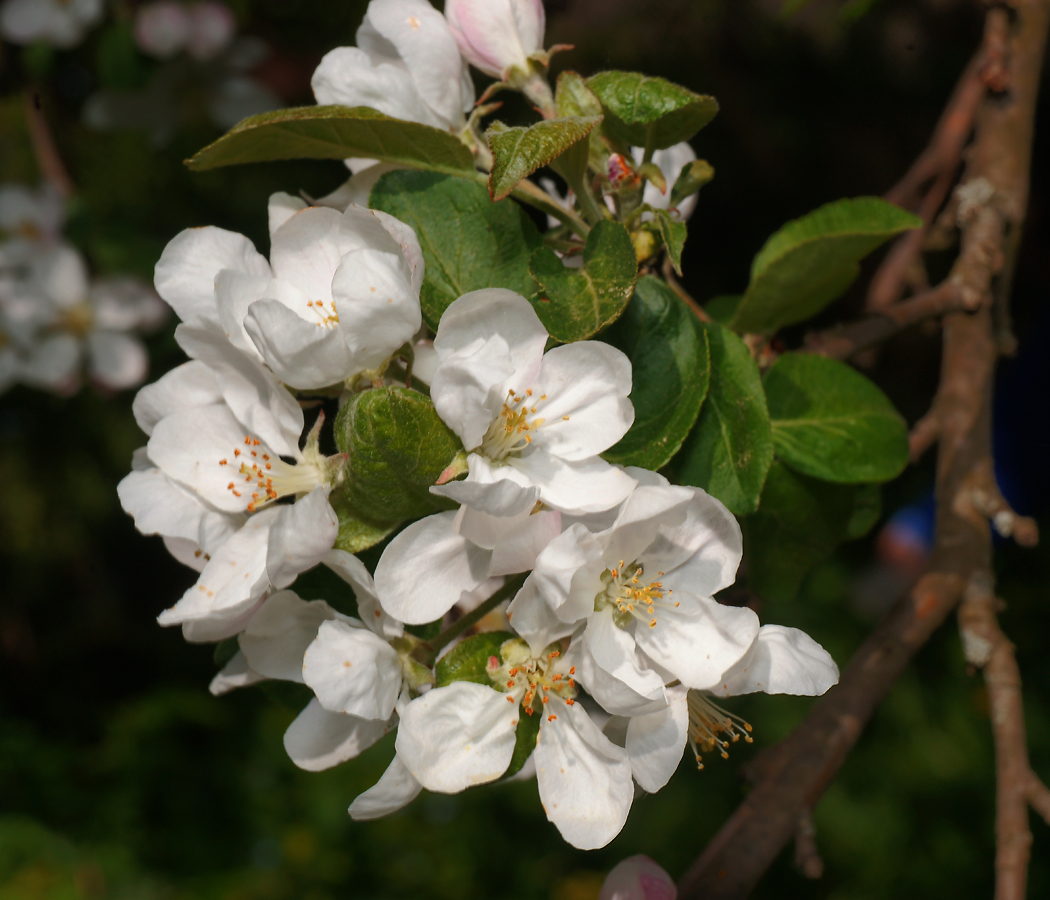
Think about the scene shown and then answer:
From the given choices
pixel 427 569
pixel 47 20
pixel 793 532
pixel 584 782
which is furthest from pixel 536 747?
pixel 47 20

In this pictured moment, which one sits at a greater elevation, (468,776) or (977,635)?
(468,776)

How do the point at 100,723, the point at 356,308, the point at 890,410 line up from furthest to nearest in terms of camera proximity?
the point at 100,723 → the point at 890,410 → the point at 356,308

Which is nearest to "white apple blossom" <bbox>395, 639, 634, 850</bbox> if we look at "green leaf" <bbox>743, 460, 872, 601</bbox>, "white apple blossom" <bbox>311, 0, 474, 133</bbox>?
"green leaf" <bbox>743, 460, 872, 601</bbox>

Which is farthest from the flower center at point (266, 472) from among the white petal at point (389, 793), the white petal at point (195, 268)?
the white petal at point (389, 793)

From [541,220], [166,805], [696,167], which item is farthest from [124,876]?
[696,167]

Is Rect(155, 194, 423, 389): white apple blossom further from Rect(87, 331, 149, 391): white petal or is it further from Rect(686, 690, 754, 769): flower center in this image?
Rect(87, 331, 149, 391): white petal

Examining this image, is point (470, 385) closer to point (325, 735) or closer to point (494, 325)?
point (494, 325)

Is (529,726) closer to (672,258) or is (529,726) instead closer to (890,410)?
(672,258)
